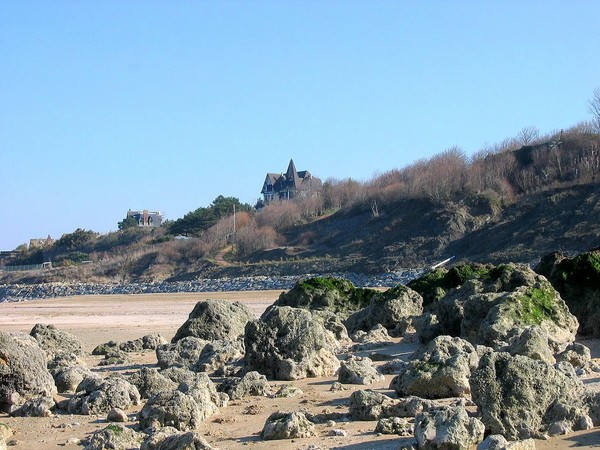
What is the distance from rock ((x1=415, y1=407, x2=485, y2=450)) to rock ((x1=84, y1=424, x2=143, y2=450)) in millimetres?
2437

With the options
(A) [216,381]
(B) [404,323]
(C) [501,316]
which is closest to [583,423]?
(C) [501,316]

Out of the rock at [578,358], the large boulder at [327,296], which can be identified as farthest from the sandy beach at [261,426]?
the large boulder at [327,296]

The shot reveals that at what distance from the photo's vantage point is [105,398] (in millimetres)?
9172

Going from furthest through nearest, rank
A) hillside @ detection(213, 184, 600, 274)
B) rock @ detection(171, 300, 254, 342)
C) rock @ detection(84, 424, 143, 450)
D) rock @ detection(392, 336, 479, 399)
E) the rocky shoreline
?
1. hillside @ detection(213, 184, 600, 274)
2. the rocky shoreline
3. rock @ detection(171, 300, 254, 342)
4. rock @ detection(392, 336, 479, 399)
5. rock @ detection(84, 424, 143, 450)

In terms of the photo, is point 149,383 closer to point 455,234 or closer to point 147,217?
point 455,234

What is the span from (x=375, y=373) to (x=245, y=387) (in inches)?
61.1

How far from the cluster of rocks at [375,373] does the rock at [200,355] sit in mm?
21

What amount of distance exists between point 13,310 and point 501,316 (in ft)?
96.6

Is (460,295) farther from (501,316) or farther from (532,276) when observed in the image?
(501,316)

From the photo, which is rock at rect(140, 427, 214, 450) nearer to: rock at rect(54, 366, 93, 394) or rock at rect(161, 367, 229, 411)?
rock at rect(161, 367, 229, 411)

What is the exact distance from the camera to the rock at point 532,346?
30.3ft

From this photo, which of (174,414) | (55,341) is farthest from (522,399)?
(55,341)

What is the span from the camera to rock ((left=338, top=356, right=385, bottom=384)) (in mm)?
10117

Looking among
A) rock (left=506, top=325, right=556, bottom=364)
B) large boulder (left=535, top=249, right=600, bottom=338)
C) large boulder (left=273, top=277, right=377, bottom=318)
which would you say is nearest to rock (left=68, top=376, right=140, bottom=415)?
rock (left=506, top=325, right=556, bottom=364)
